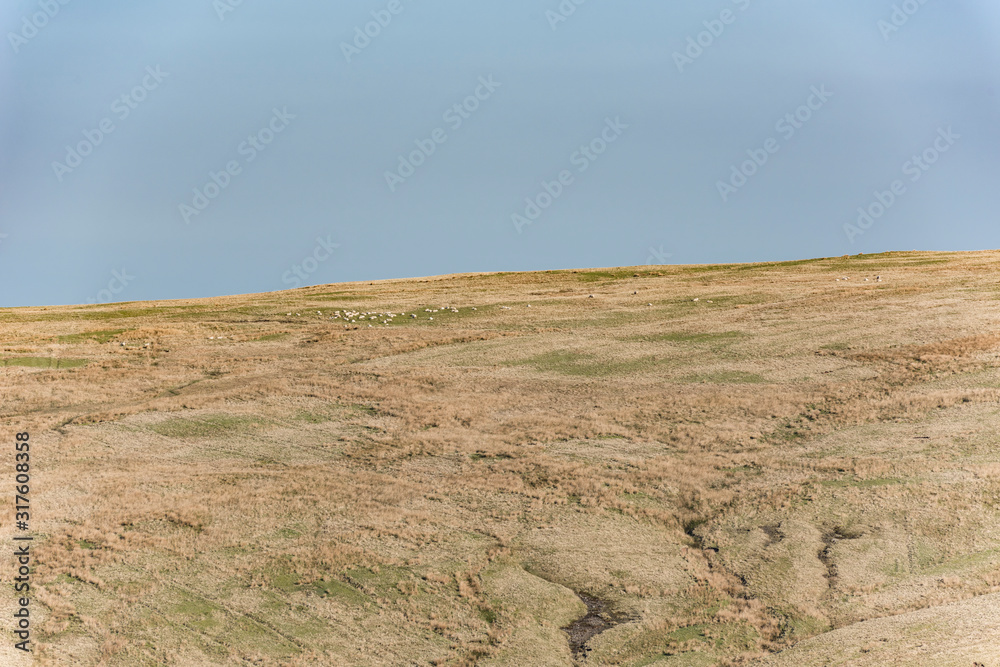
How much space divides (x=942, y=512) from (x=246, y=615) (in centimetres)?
1863

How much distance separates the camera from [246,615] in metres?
20.0

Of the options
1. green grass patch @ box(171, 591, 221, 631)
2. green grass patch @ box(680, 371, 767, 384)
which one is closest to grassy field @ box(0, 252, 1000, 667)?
green grass patch @ box(171, 591, 221, 631)

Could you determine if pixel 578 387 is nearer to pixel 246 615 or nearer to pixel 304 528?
pixel 304 528

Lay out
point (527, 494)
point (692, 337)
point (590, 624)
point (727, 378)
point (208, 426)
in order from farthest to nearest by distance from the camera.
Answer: point (692, 337), point (727, 378), point (208, 426), point (527, 494), point (590, 624)

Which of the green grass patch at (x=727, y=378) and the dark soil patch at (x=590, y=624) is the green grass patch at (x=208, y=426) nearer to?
the dark soil patch at (x=590, y=624)

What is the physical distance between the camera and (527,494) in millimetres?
26312

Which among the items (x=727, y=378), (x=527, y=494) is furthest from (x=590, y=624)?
(x=727, y=378)

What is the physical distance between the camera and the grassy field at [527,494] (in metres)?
19.3

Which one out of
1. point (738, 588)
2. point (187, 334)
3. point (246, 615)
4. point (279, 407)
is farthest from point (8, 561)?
point (187, 334)

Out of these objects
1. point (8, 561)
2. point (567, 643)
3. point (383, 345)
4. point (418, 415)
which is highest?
point (383, 345)

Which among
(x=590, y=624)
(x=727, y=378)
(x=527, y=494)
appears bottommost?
(x=590, y=624)

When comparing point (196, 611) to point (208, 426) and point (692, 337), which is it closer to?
point (208, 426)

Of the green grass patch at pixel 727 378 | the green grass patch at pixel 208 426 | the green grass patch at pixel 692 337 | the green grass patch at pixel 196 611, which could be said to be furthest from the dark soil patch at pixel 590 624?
the green grass patch at pixel 692 337

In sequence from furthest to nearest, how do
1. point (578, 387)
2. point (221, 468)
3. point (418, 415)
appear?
point (578, 387)
point (418, 415)
point (221, 468)
